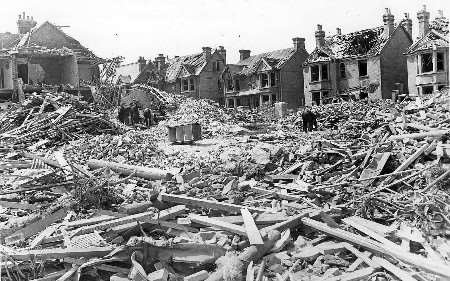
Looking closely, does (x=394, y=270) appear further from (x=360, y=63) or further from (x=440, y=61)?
(x=360, y=63)

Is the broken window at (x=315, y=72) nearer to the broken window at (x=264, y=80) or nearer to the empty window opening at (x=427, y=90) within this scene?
the broken window at (x=264, y=80)

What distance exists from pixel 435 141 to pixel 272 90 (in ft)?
123

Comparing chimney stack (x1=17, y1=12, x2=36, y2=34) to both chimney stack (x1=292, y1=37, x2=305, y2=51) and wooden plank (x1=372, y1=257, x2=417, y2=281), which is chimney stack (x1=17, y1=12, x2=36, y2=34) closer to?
chimney stack (x1=292, y1=37, x2=305, y2=51)

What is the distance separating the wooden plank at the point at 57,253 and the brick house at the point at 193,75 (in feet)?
151

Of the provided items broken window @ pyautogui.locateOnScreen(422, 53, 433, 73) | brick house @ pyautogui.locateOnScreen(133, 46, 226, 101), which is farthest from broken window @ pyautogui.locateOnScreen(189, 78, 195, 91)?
broken window @ pyautogui.locateOnScreen(422, 53, 433, 73)

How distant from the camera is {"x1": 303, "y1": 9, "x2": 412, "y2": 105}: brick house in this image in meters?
40.3

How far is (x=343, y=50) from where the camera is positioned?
143 ft

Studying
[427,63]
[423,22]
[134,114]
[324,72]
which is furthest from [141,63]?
[427,63]

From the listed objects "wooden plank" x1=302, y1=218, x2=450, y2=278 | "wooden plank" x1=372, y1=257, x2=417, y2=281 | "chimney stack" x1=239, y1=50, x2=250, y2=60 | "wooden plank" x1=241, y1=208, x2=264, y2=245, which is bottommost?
"wooden plank" x1=372, y1=257, x2=417, y2=281

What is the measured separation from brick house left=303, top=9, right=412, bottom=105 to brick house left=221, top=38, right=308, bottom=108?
10.00ft

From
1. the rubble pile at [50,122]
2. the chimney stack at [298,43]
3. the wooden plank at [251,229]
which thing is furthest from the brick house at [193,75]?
the wooden plank at [251,229]

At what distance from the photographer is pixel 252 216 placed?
905 centimetres

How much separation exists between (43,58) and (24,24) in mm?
4485

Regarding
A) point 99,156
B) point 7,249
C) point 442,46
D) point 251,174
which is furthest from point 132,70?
point 7,249
